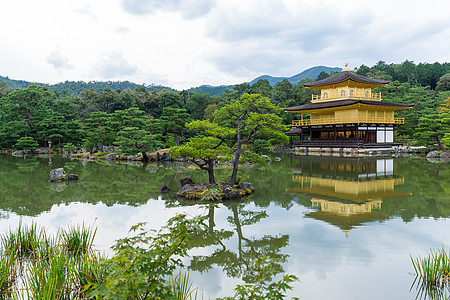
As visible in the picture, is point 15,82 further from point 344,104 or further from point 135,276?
point 135,276

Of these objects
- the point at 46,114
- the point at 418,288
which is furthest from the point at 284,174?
the point at 46,114

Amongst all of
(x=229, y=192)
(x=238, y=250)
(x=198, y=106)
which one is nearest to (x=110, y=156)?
(x=229, y=192)

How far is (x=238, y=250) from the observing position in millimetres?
5988

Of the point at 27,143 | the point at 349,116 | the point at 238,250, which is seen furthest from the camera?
the point at 27,143

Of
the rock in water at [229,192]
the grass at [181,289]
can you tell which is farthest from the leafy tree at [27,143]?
the grass at [181,289]

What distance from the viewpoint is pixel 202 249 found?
6109mm

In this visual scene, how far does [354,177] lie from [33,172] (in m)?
16.8

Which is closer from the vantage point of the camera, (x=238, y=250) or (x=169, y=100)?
(x=238, y=250)

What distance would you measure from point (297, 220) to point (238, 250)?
2464mm

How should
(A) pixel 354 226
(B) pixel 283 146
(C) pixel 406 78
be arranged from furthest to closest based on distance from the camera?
1. (C) pixel 406 78
2. (B) pixel 283 146
3. (A) pixel 354 226

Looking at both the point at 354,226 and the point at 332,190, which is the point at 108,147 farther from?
the point at 354,226

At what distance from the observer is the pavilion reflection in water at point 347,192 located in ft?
26.7

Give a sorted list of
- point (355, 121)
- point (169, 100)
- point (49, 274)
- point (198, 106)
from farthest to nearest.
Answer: point (198, 106), point (169, 100), point (355, 121), point (49, 274)

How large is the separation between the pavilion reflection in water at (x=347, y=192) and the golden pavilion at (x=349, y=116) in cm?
1218
